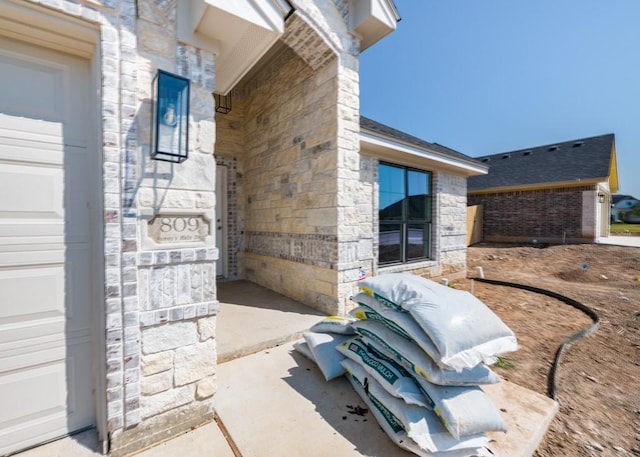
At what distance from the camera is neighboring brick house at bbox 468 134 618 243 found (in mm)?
11641

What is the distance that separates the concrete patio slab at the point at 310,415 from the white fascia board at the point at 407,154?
11.8 ft

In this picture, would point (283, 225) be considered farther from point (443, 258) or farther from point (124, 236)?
point (443, 258)

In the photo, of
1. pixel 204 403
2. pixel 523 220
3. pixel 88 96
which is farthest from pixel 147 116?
pixel 523 220

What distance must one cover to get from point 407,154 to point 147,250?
476cm

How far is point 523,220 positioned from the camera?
43.1 feet

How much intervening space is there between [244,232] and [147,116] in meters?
4.21

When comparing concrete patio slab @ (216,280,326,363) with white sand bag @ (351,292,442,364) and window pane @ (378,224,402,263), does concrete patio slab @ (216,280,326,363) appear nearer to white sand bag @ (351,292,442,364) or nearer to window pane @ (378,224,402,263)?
white sand bag @ (351,292,442,364)

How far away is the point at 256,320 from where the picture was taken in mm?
3488

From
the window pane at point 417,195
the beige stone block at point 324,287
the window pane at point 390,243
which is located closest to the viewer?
the beige stone block at point 324,287

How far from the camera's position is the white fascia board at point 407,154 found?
4.57m

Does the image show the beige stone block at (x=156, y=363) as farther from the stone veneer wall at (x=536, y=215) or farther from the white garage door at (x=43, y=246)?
the stone veneer wall at (x=536, y=215)

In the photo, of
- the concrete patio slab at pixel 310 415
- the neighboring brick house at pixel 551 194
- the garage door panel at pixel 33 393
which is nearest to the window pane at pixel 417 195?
the concrete patio slab at pixel 310 415

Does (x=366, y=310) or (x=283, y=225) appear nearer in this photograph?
(x=366, y=310)

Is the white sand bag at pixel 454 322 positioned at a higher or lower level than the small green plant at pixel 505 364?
higher
